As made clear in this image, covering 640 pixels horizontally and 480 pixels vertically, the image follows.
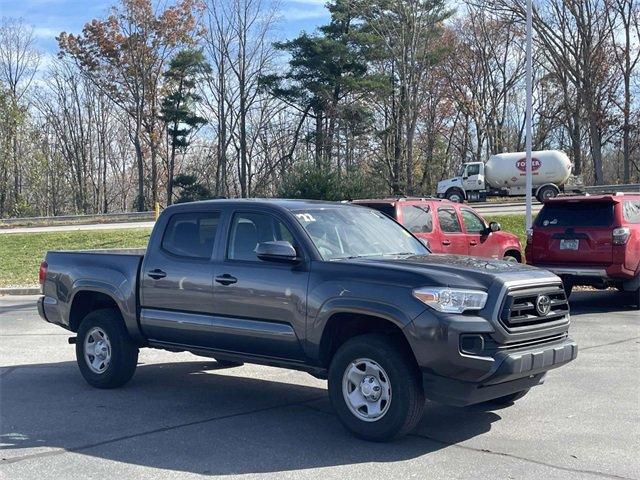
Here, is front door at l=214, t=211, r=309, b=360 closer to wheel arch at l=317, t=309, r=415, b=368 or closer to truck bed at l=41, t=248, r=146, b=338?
wheel arch at l=317, t=309, r=415, b=368

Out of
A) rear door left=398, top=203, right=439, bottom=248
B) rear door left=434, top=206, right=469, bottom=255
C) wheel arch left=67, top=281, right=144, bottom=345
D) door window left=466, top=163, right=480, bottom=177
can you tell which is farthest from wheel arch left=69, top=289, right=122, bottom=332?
door window left=466, top=163, right=480, bottom=177

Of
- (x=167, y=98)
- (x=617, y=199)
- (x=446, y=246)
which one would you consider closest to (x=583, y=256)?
(x=617, y=199)

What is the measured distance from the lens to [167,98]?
5459 centimetres

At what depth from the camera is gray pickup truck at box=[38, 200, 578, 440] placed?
5617mm

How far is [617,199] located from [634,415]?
661 cm

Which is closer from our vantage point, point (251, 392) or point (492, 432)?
point (492, 432)

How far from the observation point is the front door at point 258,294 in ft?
20.9

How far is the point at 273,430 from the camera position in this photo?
6348 mm

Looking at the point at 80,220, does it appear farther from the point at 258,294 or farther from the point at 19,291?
the point at 258,294

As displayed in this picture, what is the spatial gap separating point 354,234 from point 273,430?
6.13 ft

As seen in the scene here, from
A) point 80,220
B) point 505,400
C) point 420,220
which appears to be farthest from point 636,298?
point 80,220

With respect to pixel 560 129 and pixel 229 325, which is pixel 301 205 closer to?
pixel 229 325

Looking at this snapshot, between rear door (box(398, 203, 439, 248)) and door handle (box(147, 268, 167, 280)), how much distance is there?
5689mm

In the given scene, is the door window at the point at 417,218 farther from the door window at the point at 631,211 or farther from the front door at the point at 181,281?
the front door at the point at 181,281
